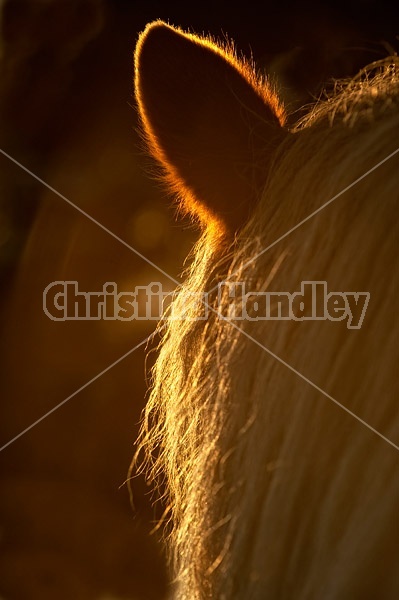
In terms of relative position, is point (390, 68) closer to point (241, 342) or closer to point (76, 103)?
point (241, 342)

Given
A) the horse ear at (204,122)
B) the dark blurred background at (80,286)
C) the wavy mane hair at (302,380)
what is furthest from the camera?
the dark blurred background at (80,286)

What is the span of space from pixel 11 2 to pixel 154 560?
2677 mm

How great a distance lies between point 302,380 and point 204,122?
298 millimetres

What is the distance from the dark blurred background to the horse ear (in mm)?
2155

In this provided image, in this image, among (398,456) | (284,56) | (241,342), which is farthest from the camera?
(284,56)

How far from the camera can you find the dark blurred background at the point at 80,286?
3111mm

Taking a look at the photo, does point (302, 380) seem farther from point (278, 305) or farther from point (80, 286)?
point (80, 286)

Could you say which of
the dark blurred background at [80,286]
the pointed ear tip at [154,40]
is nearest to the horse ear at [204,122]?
the pointed ear tip at [154,40]

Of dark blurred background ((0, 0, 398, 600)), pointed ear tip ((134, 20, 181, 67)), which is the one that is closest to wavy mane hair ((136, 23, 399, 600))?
pointed ear tip ((134, 20, 181, 67))

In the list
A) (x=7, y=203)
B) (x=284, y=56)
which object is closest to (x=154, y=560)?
(x=7, y=203)

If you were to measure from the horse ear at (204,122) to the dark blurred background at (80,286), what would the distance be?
216cm

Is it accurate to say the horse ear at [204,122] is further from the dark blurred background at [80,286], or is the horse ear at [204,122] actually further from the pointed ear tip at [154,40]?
the dark blurred background at [80,286]

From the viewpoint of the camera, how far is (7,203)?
3.28m

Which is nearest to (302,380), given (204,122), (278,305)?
(278,305)
